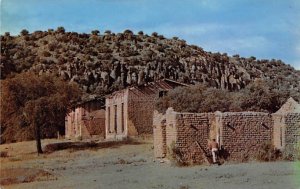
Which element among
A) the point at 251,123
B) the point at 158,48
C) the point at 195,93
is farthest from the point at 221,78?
the point at 251,123

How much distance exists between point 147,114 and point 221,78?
17155 mm

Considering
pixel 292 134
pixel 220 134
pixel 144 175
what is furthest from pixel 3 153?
pixel 292 134

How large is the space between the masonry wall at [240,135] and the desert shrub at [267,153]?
0.14 metres

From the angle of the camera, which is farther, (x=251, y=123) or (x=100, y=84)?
(x=100, y=84)

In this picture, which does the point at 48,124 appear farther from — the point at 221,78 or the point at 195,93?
the point at 221,78

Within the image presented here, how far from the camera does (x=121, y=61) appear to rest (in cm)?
5131

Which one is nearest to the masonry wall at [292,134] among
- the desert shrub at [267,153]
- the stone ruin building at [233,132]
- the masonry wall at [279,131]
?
the stone ruin building at [233,132]

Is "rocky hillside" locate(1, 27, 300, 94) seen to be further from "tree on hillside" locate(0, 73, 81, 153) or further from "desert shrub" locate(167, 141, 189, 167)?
"desert shrub" locate(167, 141, 189, 167)

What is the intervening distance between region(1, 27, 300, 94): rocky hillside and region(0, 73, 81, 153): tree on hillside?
389 inches

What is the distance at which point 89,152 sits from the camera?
90.9 ft

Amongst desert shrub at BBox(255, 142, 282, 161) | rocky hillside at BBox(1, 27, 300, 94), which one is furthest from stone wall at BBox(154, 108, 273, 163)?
rocky hillside at BBox(1, 27, 300, 94)

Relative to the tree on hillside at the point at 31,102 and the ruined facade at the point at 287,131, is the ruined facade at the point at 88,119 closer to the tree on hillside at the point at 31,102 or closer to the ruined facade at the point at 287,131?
the tree on hillside at the point at 31,102

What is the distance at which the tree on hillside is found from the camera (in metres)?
29.5

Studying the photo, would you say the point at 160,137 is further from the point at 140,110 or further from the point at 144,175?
the point at 140,110
